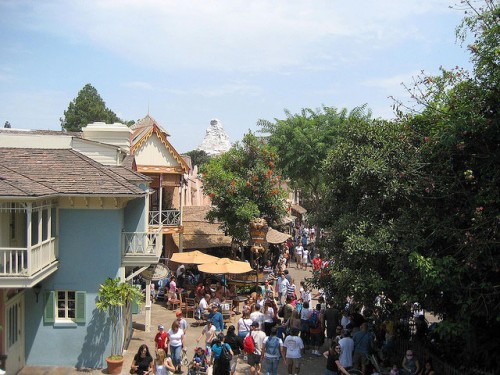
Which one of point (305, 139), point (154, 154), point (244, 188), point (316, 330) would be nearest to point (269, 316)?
point (316, 330)

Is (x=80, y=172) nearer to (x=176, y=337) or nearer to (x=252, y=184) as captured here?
(x=176, y=337)

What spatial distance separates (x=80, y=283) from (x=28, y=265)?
2732 millimetres

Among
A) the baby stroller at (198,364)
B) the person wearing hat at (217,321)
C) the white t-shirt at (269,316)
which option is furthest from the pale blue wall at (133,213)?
the baby stroller at (198,364)

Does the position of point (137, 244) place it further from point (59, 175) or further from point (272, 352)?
point (272, 352)

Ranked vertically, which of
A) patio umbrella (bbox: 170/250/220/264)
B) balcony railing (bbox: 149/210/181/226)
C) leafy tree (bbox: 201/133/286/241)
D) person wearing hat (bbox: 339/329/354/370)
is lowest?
person wearing hat (bbox: 339/329/354/370)

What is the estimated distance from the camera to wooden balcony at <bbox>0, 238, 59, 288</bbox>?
1355 centimetres

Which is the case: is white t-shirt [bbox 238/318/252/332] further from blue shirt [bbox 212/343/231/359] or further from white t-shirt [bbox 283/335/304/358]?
blue shirt [bbox 212/343/231/359]

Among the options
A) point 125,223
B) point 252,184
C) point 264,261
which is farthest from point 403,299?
point 264,261

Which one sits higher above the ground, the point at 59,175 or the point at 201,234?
the point at 59,175

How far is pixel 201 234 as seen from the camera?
103ft

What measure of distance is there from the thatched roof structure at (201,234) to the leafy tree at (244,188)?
6.02 feet

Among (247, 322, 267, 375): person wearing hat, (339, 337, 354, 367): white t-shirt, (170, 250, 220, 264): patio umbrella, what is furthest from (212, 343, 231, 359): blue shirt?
(170, 250, 220, 264): patio umbrella

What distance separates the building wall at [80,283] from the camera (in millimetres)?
16016

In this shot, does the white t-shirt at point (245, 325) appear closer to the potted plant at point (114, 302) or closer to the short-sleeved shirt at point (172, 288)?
the potted plant at point (114, 302)
